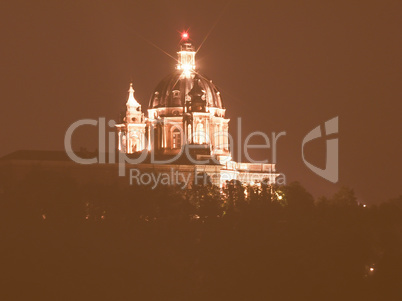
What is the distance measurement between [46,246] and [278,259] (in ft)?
34.6

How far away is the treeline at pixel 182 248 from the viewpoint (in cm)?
9188

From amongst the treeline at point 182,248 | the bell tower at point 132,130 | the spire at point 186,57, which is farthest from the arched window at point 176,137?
the treeline at point 182,248

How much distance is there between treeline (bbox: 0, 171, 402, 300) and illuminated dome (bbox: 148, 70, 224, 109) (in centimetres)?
2698

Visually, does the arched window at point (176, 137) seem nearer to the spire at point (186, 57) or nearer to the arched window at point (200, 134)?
the arched window at point (200, 134)

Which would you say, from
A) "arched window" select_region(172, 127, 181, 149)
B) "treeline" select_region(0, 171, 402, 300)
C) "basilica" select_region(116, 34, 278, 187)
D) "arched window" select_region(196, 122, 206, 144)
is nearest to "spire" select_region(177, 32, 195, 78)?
"basilica" select_region(116, 34, 278, 187)

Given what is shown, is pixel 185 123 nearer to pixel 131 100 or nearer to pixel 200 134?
pixel 200 134

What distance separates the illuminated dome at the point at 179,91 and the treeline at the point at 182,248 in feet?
88.5

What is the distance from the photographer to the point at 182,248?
95688 millimetres

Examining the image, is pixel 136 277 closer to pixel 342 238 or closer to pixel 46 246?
pixel 46 246

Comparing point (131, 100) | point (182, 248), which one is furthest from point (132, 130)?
point (182, 248)

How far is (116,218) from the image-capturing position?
329 ft

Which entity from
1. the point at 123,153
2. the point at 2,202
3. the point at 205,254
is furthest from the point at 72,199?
the point at 123,153

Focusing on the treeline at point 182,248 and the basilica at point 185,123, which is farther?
the basilica at point 185,123

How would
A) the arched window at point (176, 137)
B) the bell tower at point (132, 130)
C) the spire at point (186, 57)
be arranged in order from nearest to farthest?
the arched window at point (176, 137) < the spire at point (186, 57) < the bell tower at point (132, 130)
